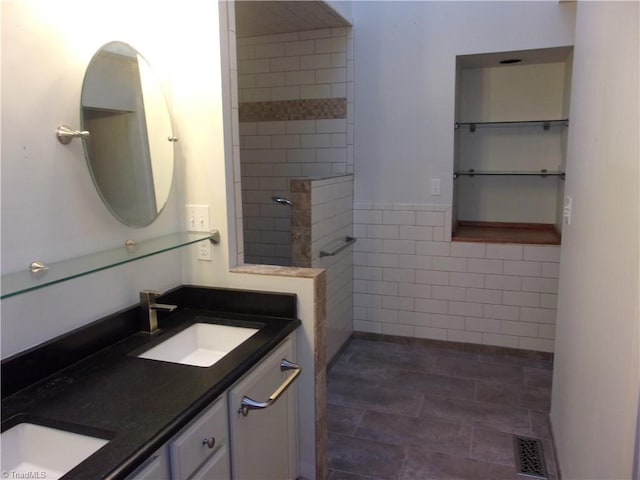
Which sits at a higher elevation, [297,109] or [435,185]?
[297,109]

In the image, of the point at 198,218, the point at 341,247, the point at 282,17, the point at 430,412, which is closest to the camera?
the point at 198,218

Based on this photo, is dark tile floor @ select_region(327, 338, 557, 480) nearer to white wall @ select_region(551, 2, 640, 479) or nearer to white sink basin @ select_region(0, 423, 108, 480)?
white wall @ select_region(551, 2, 640, 479)

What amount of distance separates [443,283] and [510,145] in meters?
1.21

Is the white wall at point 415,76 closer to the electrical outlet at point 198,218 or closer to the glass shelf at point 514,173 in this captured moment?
the glass shelf at point 514,173

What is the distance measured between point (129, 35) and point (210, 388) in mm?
1259

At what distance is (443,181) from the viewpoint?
345 cm

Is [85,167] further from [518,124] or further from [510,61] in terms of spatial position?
[518,124]

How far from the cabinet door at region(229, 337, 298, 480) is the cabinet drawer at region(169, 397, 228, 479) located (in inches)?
2.2

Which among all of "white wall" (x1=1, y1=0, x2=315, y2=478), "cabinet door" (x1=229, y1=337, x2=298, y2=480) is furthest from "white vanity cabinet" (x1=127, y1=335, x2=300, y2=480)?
"white wall" (x1=1, y1=0, x2=315, y2=478)

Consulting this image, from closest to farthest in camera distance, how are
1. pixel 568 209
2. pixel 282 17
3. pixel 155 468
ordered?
pixel 155 468 < pixel 568 209 < pixel 282 17

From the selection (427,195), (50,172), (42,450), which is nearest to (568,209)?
(427,195)

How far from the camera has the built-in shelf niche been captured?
3.61 m

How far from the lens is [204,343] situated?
6.23 ft

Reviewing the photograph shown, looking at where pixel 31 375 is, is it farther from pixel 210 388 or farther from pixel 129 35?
pixel 129 35
